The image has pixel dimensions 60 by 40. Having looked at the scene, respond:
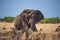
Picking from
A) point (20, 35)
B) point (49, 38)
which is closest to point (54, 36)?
point (49, 38)

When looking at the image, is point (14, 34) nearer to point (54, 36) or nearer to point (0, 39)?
point (0, 39)

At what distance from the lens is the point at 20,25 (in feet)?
28.6

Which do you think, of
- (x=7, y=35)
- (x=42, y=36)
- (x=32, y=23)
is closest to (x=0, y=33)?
(x=7, y=35)

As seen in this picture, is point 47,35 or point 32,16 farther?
point 32,16

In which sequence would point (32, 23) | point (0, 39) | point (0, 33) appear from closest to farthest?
point (0, 39) → point (0, 33) → point (32, 23)

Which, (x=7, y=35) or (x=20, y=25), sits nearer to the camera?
(x=7, y=35)

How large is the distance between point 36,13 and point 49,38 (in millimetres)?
3714

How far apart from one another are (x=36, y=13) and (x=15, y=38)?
159 inches

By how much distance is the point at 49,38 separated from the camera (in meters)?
5.09

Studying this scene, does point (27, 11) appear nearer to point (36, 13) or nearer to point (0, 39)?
point (36, 13)

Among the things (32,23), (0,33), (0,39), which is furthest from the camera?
(32,23)

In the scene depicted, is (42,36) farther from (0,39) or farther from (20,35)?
(0,39)

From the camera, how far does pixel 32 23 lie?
8.62 m

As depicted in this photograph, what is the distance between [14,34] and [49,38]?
69cm
